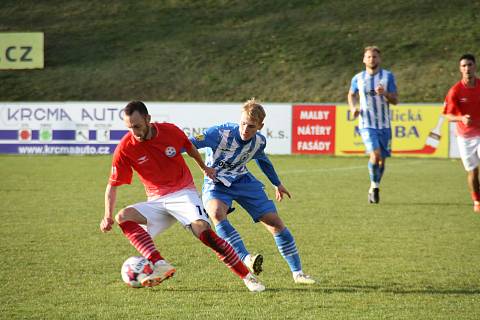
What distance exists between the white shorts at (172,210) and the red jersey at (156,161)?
83mm

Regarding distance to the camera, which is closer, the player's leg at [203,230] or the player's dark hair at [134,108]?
the player's dark hair at [134,108]

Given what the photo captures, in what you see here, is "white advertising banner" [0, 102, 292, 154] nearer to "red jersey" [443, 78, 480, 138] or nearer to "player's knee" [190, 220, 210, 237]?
"red jersey" [443, 78, 480, 138]

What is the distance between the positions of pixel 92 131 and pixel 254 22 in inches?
653

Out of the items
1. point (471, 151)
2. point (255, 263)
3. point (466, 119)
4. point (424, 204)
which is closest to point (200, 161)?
point (255, 263)

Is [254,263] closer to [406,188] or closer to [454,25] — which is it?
[406,188]

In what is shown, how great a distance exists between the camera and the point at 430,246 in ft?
26.6

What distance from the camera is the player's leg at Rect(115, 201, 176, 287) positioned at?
229 inches

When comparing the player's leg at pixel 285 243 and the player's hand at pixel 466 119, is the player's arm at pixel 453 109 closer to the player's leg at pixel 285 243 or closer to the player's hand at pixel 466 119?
the player's hand at pixel 466 119

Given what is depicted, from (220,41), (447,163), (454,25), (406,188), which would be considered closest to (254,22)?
(220,41)

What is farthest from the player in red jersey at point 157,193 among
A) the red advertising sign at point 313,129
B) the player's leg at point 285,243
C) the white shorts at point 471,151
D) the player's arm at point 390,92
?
the red advertising sign at point 313,129

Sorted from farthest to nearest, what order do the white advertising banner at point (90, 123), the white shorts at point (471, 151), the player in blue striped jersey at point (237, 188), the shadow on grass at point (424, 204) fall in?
the white advertising banner at point (90, 123) < the shadow on grass at point (424, 204) < the white shorts at point (471, 151) < the player in blue striped jersey at point (237, 188)

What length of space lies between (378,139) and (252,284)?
263 inches

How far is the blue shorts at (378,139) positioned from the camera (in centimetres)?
1212

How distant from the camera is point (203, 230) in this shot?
5938mm
